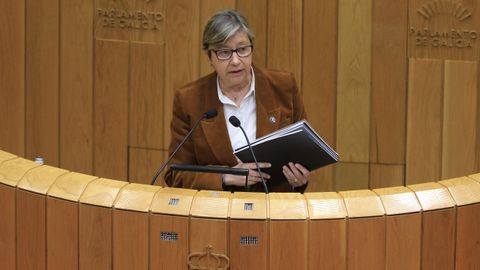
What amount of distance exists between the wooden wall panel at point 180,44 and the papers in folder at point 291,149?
1357mm

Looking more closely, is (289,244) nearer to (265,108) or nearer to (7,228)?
(7,228)

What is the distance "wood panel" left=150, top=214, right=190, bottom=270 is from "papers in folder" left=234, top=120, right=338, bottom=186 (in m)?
0.49

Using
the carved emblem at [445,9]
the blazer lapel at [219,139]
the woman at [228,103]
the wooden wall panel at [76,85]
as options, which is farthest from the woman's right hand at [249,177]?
the carved emblem at [445,9]

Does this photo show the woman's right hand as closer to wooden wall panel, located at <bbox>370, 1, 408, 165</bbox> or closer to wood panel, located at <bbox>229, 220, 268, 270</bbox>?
wood panel, located at <bbox>229, 220, 268, 270</bbox>

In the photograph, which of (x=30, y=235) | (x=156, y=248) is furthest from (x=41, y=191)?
(x=156, y=248)

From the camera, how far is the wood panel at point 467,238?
197 centimetres

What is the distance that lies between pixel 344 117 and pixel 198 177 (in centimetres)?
141

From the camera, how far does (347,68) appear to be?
12.5ft

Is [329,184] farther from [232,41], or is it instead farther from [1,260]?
[1,260]

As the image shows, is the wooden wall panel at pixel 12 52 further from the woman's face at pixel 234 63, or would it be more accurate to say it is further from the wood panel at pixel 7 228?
the wood panel at pixel 7 228

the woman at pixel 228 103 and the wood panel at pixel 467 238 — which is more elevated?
the woman at pixel 228 103

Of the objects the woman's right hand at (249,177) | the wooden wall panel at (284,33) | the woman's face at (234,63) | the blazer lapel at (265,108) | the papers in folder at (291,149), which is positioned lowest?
the woman's right hand at (249,177)

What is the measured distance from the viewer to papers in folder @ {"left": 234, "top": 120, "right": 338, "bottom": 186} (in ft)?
7.69

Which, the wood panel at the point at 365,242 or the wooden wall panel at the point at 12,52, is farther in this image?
the wooden wall panel at the point at 12,52
